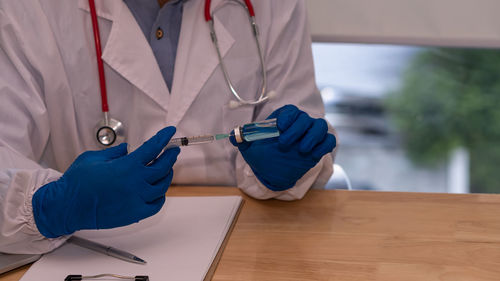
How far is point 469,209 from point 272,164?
0.39 metres

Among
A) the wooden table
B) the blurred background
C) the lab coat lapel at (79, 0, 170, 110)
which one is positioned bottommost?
the blurred background

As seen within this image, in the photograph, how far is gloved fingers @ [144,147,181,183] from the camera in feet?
2.69

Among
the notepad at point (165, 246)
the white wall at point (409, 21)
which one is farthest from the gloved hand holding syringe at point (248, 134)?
the white wall at point (409, 21)

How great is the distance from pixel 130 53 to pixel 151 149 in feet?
1.11

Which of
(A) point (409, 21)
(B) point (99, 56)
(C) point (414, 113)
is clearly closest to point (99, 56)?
(B) point (99, 56)

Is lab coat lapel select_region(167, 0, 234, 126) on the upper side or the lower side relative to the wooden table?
upper

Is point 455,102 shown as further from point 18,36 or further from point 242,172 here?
point 18,36

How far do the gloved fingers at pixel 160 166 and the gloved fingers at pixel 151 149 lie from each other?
0.01 meters

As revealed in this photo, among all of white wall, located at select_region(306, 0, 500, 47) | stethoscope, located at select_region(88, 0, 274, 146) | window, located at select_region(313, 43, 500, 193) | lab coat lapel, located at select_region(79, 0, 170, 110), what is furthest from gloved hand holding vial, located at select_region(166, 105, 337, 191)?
window, located at select_region(313, 43, 500, 193)

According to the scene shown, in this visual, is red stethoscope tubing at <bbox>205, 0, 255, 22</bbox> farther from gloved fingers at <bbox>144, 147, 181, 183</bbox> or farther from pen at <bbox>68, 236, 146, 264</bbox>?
pen at <bbox>68, 236, 146, 264</bbox>

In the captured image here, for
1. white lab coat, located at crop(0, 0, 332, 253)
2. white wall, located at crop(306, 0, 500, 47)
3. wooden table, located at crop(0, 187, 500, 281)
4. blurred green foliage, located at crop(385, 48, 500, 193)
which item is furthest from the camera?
blurred green foliage, located at crop(385, 48, 500, 193)

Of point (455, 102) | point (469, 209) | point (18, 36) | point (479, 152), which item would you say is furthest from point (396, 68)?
point (18, 36)

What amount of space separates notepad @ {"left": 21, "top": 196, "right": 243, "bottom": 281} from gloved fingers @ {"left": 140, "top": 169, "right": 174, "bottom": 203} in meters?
0.08

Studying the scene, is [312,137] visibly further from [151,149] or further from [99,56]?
[99,56]
